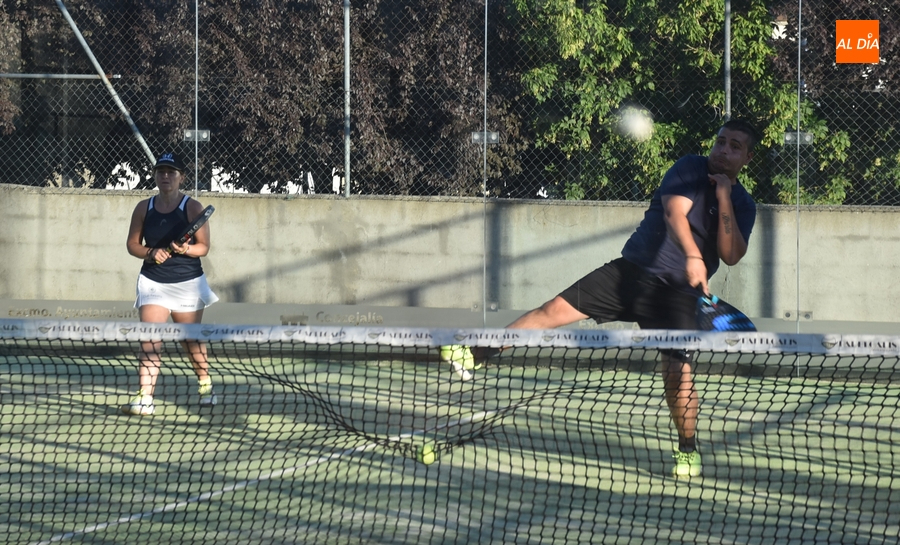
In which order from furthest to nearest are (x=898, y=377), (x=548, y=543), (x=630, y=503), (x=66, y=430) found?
(x=898, y=377) < (x=66, y=430) < (x=630, y=503) < (x=548, y=543)

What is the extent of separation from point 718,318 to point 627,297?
582 millimetres

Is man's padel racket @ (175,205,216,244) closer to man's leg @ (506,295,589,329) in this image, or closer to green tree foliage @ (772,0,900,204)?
man's leg @ (506,295,589,329)

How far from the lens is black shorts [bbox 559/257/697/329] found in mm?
5652

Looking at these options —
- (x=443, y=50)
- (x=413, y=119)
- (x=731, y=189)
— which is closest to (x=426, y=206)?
(x=413, y=119)

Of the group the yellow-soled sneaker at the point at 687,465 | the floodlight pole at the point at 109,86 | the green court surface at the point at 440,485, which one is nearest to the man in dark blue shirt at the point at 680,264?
the yellow-soled sneaker at the point at 687,465

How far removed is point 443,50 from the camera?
1154 centimetres

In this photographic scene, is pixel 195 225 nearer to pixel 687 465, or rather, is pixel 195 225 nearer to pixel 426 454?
→ pixel 426 454

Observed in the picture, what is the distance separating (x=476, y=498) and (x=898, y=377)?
5.48m

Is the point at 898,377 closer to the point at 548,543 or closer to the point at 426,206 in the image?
the point at 426,206

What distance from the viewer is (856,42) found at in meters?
10.6

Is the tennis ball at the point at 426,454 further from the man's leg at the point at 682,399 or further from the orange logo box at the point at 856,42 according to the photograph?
the orange logo box at the point at 856,42

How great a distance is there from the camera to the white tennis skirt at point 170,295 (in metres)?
7.25

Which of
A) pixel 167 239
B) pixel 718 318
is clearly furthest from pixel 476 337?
pixel 167 239

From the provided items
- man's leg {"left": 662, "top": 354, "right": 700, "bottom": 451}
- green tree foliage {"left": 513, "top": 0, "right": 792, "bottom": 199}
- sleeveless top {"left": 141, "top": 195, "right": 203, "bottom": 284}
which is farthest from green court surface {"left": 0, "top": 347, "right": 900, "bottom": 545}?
green tree foliage {"left": 513, "top": 0, "right": 792, "bottom": 199}
